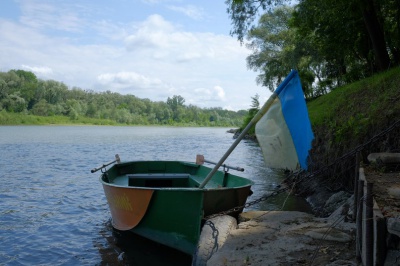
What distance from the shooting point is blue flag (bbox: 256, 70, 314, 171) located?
19.2ft

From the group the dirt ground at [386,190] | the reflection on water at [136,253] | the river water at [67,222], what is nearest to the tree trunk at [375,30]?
the river water at [67,222]

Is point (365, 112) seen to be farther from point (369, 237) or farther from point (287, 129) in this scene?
point (369, 237)

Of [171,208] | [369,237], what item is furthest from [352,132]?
[369,237]

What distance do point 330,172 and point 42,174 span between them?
1447cm

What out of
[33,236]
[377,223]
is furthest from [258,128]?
[33,236]

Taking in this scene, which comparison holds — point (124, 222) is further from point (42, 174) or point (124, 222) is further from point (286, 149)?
point (42, 174)

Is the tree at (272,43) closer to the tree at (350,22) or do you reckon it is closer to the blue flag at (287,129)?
the tree at (350,22)

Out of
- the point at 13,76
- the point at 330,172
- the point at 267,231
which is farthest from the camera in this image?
the point at 13,76

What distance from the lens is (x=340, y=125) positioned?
12953mm

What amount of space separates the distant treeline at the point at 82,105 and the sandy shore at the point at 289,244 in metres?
76.2

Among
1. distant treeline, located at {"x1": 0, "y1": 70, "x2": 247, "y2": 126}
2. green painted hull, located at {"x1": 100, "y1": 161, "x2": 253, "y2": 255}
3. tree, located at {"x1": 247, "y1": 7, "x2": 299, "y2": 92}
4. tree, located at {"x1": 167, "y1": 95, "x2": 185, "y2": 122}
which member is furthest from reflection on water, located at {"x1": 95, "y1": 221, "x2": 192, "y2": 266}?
tree, located at {"x1": 167, "y1": 95, "x2": 185, "y2": 122}

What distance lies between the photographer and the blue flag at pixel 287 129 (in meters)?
5.85

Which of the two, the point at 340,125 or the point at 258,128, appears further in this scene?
the point at 340,125

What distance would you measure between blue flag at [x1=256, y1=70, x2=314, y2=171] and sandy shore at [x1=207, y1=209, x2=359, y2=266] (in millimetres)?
1141
